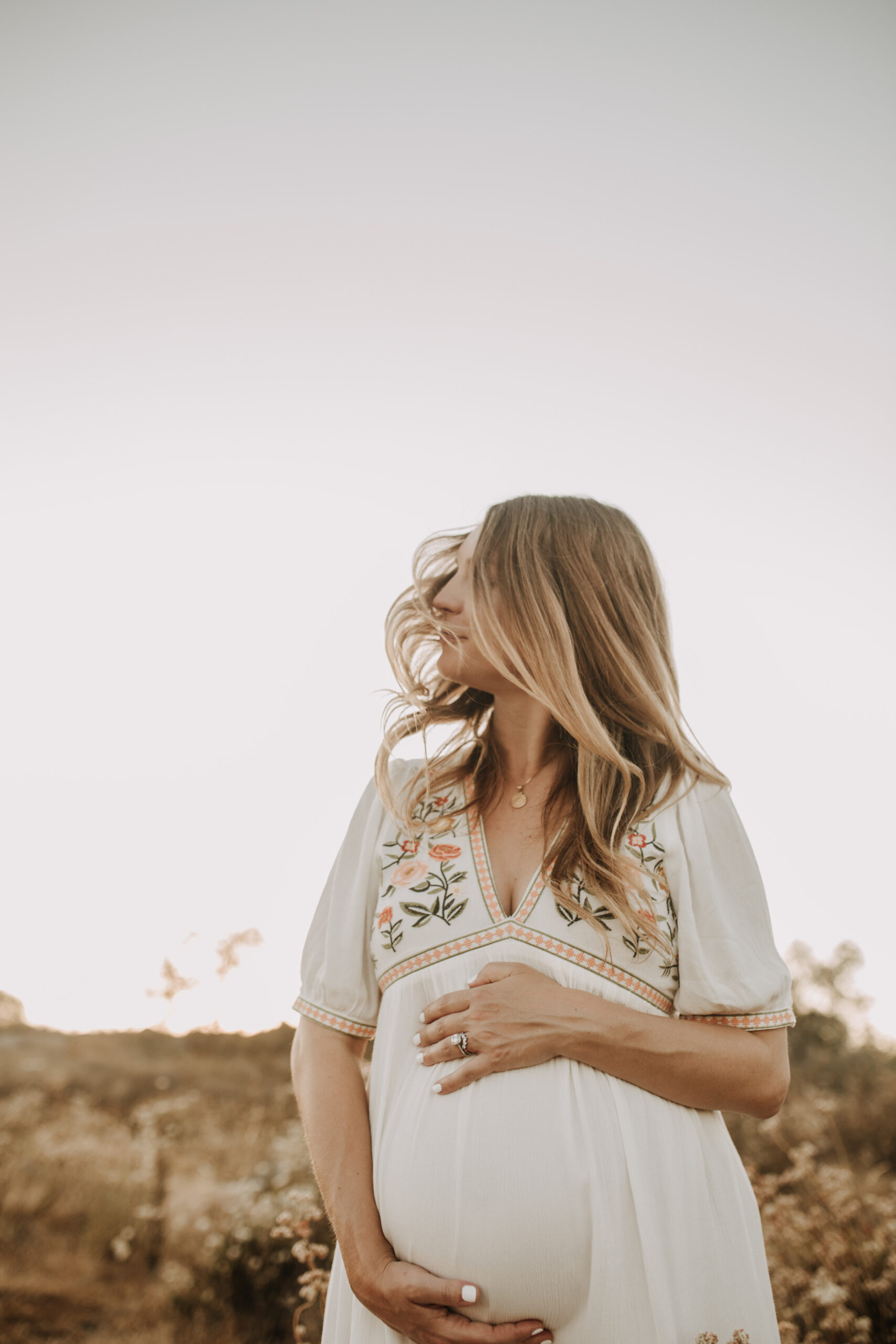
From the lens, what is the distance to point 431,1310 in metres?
1.35

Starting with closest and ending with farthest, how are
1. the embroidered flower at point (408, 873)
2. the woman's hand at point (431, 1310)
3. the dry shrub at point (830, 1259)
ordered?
the woman's hand at point (431, 1310)
the embroidered flower at point (408, 873)
the dry shrub at point (830, 1259)

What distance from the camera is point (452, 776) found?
2119 mm

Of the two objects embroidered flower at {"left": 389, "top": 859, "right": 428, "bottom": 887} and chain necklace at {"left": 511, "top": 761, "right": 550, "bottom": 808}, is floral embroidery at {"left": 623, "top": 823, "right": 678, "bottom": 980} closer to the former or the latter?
chain necklace at {"left": 511, "top": 761, "right": 550, "bottom": 808}

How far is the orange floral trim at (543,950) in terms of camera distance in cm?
166

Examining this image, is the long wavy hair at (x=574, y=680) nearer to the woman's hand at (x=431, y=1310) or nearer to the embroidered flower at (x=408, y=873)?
the embroidered flower at (x=408, y=873)

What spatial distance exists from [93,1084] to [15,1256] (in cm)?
141

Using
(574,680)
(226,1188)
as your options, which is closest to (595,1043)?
(574,680)

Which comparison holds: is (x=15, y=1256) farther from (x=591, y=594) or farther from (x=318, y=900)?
(x=591, y=594)

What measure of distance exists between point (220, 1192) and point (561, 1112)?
3.36 m

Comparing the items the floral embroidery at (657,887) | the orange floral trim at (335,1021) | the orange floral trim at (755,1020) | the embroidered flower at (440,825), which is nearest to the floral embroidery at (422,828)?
the embroidered flower at (440,825)

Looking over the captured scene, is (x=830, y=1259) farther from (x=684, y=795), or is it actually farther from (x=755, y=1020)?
(x=684, y=795)

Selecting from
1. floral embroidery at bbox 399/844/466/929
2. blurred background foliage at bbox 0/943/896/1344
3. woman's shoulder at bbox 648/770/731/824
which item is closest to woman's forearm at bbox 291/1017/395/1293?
floral embroidery at bbox 399/844/466/929

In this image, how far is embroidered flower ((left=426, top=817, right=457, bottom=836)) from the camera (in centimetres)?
193

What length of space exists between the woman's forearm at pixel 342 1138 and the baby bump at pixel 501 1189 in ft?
0.13
